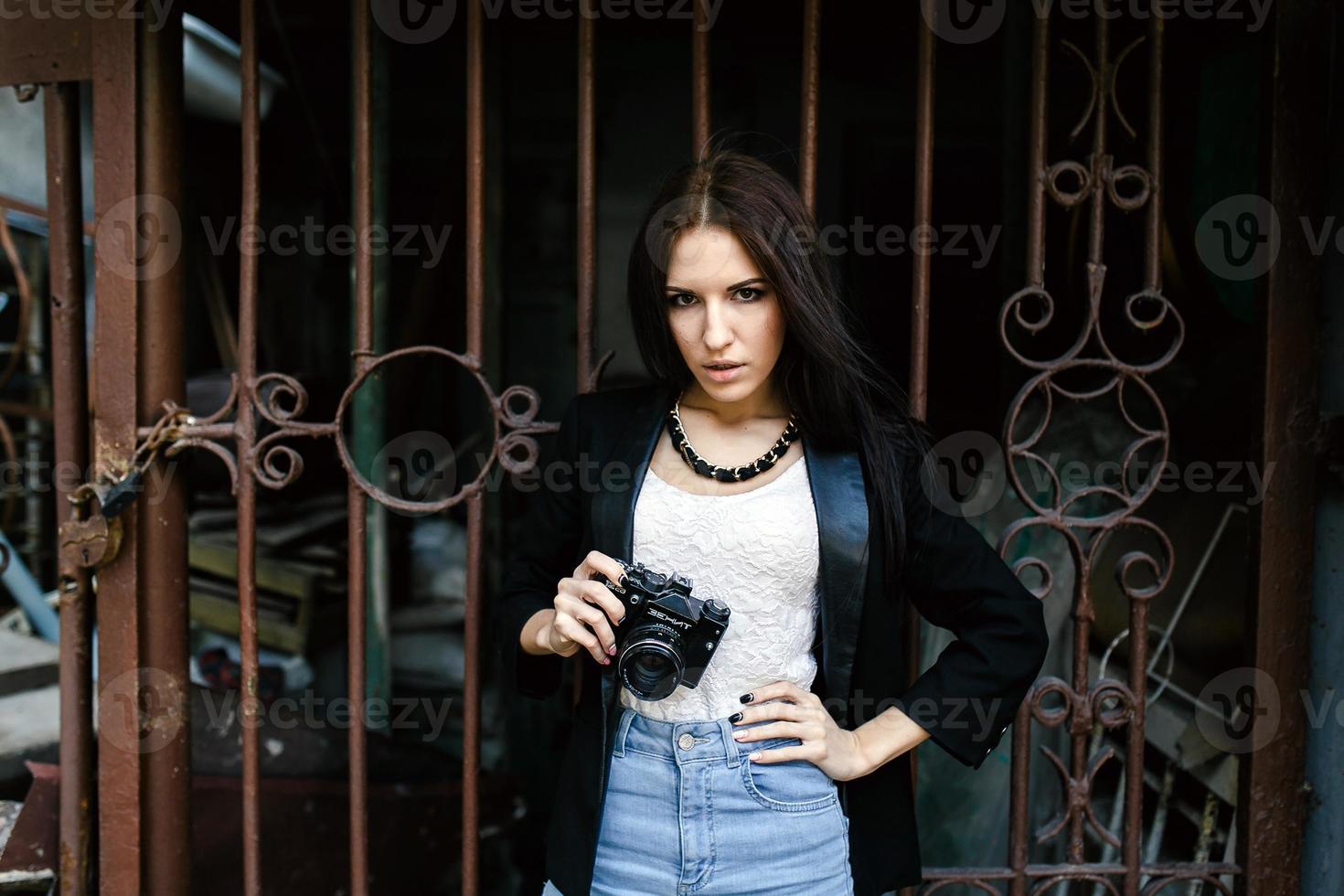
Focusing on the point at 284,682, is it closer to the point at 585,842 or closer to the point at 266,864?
the point at 266,864

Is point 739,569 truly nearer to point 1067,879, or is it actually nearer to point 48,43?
point 1067,879

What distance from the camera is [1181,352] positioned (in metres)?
2.65

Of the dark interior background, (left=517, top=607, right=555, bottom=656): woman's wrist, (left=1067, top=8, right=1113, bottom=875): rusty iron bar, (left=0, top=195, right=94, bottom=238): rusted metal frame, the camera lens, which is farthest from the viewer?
the dark interior background

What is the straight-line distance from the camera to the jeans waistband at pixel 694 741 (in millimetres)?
1345

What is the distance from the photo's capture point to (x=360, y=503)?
5.89ft

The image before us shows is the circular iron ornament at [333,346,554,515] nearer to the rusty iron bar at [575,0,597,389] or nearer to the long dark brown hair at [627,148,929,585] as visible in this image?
the rusty iron bar at [575,0,597,389]

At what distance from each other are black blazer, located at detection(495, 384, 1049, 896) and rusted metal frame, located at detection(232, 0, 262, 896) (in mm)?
565

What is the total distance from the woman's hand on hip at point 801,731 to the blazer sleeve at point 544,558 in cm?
36

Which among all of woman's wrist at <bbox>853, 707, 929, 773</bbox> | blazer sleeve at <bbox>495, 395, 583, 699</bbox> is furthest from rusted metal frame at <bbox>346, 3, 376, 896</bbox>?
woman's wrist at <bbox>853, 707, 929, 773</bbox>

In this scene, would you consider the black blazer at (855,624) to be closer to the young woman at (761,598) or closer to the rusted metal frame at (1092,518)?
the young woman at (761,598)

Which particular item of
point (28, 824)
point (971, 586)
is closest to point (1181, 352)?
point (971, 586)

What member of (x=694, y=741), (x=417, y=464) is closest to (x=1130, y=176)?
(x=694, y=741)

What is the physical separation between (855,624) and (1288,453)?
0.93 meters

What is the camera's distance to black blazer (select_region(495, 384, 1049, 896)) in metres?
1.42
